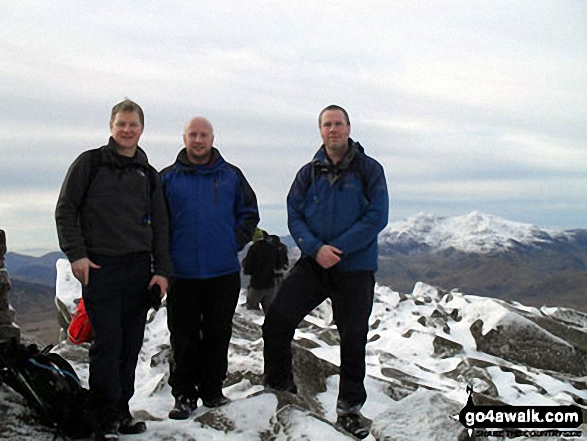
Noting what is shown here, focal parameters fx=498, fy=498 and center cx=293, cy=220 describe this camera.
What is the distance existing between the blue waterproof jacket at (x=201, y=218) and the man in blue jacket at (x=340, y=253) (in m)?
1.00

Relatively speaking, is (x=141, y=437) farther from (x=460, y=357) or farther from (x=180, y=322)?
(x=460, y=357)

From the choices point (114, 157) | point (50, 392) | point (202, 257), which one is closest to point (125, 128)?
point (114, 157)

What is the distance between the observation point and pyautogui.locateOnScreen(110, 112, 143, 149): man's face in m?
6.14

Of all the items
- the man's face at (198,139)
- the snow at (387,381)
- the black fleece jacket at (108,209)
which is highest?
the man's face at (198,139)

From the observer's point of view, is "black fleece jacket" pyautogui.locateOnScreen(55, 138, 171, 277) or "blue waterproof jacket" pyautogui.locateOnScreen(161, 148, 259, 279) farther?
"blue waterproof jacket" pyautogui.locateOnScreen(161, 148, 259, 279)

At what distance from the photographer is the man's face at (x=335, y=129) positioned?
23.1ft

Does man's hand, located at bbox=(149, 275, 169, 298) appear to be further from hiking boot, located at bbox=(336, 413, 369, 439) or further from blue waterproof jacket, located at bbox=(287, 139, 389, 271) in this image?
hiking boot, located at bbox=(336, 413, 369, 439)

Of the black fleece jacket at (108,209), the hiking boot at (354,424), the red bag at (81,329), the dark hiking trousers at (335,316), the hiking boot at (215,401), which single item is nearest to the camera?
the black fleece jacket at (108,209)

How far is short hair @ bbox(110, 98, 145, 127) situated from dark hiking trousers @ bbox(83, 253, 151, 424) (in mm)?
1749

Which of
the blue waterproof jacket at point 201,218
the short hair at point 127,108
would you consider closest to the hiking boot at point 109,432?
the blue waterproof jacket at point 201,218

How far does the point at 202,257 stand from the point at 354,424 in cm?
311

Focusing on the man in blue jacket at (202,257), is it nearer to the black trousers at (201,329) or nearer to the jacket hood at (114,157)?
the black trousers at (201,329)

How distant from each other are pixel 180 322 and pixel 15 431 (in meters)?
2.28

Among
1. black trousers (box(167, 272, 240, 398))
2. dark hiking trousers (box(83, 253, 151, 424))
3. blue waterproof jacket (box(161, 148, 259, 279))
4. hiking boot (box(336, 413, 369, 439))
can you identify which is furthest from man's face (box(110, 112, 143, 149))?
hiking boot (box(336, 413, 369, 439))
